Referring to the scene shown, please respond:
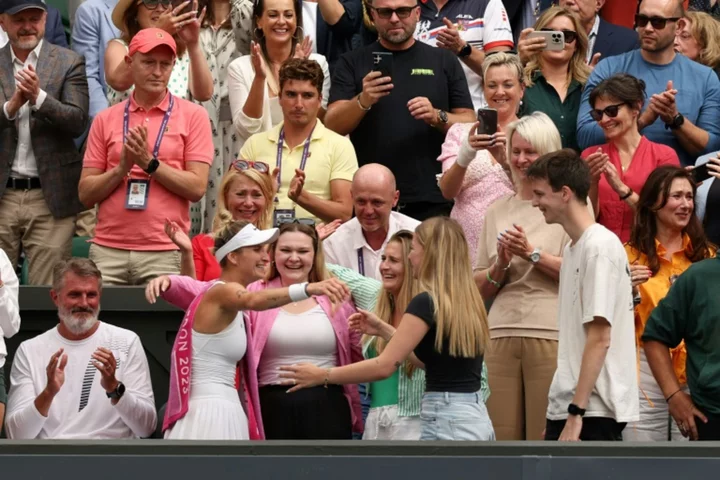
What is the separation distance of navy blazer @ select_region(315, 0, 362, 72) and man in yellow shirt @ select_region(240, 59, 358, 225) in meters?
1.42

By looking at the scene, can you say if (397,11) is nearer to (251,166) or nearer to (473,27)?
(473,27)

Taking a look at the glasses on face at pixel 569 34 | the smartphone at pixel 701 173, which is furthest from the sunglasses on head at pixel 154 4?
the smartphone at pixel 701 173

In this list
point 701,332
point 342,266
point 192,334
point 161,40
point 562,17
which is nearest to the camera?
point 701,332

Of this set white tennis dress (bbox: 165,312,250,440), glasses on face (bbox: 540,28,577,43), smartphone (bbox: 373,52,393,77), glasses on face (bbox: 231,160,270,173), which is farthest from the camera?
glasses on face (bbox: 540,28,577,43)

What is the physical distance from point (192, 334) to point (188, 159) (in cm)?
208

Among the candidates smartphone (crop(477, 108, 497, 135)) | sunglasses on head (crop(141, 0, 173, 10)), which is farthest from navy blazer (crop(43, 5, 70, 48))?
smartphone (crop(477, 108, 497, 135))

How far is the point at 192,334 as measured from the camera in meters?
7.58

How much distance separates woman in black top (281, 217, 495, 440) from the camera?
702cm

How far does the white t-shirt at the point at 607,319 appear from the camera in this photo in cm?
690

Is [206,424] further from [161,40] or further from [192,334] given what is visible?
[161,40]

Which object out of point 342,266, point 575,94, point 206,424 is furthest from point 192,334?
point 575,94

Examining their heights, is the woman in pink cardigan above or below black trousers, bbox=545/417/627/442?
above

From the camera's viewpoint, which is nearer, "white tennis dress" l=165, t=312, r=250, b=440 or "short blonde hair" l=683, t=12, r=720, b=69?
"white tennis dress" l=165, t=312, r=250, b=440

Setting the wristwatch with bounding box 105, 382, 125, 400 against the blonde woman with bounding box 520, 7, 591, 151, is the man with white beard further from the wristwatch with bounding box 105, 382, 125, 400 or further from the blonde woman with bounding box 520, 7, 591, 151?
the blonde woman with bounding box 520, 7, 591, 151
